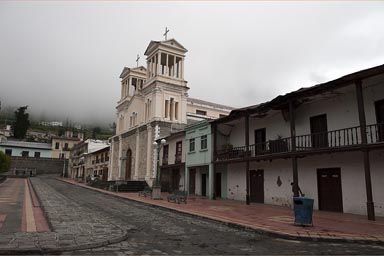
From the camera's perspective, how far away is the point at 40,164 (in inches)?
2667

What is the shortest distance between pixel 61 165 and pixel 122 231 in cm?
6877

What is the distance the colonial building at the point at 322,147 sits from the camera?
13.1 meters

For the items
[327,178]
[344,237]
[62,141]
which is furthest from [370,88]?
[62,141]

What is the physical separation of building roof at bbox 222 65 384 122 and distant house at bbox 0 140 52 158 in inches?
2598

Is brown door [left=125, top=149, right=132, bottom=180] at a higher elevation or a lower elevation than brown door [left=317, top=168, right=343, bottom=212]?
higher

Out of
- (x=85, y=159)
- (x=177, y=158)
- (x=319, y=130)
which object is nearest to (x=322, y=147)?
(x=319, y=130)

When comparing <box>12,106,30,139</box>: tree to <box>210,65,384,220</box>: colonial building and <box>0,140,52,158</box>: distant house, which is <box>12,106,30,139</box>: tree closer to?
<box>0,140,52,158</box>: distant house

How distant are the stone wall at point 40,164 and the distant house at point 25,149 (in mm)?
5801

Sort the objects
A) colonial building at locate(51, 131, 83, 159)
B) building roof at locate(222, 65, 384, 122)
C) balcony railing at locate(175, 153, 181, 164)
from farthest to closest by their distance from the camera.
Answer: colonial building at locate(51, 131, 83, 159), balcony railing at locate(175, 153, 181, 164), building roof at locate(222, 65, 384, 122)

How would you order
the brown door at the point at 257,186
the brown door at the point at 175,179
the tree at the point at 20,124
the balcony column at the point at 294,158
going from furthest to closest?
the tree at the point at 20,124, the brown door at the point at 175,179, the brown door at the point at 257,186, the balcony column at the point at 294,158

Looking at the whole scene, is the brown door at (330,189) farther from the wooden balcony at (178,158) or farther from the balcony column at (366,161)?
the wooden balcony at (178,158)

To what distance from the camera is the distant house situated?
69.9 meters

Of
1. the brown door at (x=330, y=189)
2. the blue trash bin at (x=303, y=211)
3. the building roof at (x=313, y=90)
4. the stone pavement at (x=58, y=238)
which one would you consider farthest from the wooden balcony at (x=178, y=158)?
the stone pavement at (x=58, y=238)

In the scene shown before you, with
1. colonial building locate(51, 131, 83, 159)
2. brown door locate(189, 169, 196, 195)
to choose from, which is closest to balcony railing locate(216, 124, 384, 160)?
brown door locate(189, 169, 196, 195)
